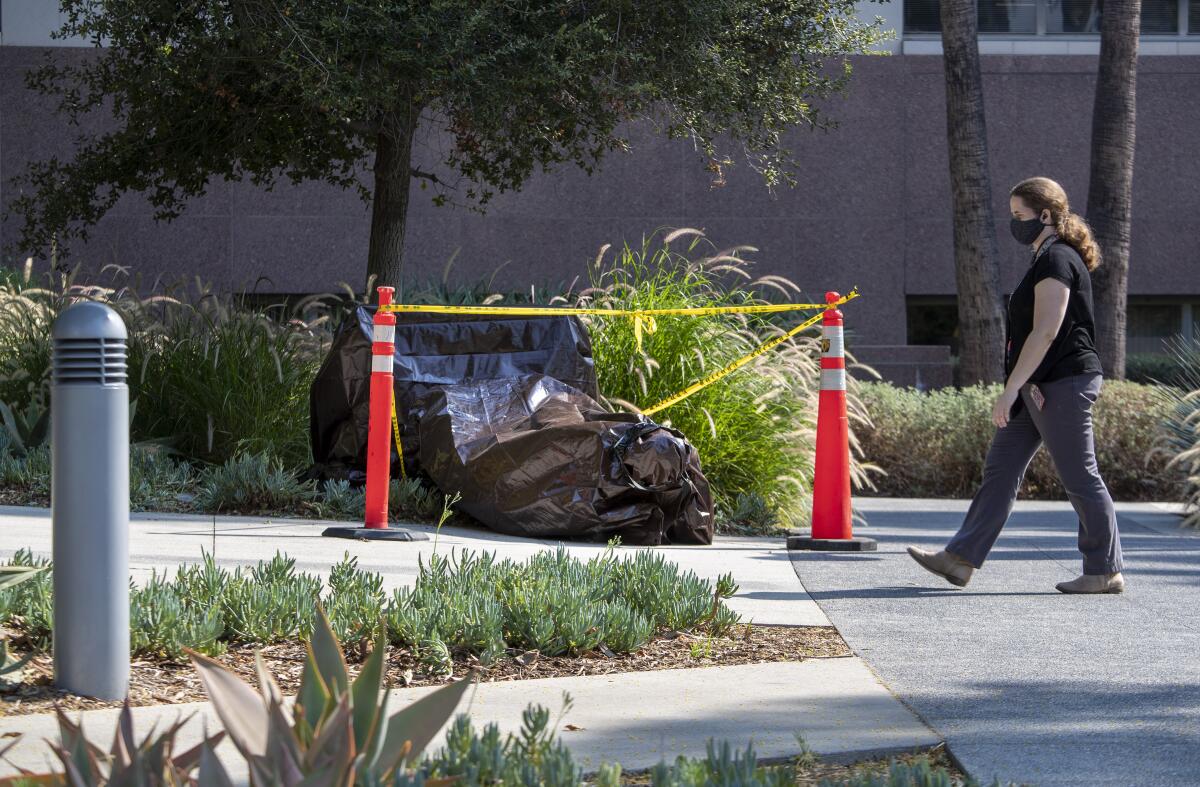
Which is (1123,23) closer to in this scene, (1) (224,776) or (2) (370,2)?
(2) (370,2)

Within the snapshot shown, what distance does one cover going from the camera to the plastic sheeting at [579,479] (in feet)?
24.1

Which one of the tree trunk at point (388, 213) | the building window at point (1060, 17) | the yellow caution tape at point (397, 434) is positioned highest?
the building window at point (1060, 17)

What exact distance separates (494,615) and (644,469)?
3.11 meters

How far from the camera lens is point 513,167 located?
1312 centimetres

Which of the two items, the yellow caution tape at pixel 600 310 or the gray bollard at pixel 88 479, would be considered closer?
the gray bollard at pixel 88 479

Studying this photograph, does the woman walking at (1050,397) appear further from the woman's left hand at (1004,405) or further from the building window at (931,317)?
the building window at (931,317)

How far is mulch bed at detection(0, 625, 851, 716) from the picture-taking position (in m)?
3.69

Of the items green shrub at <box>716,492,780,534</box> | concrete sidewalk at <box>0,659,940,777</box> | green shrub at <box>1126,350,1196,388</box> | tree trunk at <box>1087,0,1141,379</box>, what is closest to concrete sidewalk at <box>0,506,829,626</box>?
green shrub at <box>716,492,780,534</box>

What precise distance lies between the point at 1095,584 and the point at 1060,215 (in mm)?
1633

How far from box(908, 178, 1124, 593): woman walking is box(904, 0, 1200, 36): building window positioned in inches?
619

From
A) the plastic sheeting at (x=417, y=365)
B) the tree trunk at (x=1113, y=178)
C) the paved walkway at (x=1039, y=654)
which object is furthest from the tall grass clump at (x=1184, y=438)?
the plastic sheeting at (x=417, y=365)

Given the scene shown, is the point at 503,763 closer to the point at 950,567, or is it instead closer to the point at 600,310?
the point at 950,567

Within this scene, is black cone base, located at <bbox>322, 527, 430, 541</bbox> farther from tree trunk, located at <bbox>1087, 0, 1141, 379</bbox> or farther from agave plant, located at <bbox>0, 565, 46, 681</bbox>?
tree trunk, located at <bbox>1087, 0, 1141, 379</bbox>

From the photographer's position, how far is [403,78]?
1038 centimetres
